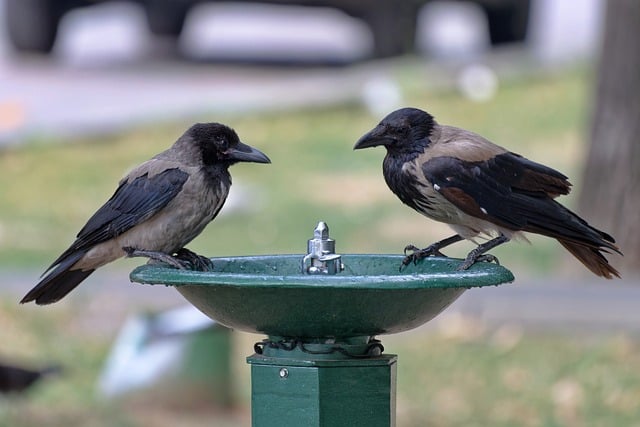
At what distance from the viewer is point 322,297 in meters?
4.16

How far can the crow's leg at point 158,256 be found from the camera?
4.86m

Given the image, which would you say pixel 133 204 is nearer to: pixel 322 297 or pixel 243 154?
pixel 243 154

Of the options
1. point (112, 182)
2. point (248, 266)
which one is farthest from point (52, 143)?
point (248, 266)

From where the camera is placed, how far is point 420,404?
795cm

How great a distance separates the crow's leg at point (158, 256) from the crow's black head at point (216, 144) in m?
0.43

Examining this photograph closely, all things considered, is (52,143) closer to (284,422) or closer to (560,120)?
(560,120)

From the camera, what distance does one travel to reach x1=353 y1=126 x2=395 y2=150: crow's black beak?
16.4 feet

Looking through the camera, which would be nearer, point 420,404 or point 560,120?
point 420,404

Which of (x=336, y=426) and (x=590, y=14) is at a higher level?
(x=590, y=14)

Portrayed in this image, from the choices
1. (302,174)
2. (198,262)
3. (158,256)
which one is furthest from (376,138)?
(302,174)

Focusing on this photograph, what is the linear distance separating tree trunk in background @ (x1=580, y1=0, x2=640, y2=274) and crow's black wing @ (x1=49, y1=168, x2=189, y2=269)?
188 inches

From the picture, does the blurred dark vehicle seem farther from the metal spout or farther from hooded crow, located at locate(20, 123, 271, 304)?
the metal spout

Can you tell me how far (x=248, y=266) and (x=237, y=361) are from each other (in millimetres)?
3926

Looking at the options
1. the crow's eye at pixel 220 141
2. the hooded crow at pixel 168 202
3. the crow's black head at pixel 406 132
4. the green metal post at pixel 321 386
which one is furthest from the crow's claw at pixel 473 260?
the crow's eye at pixel 220 141
